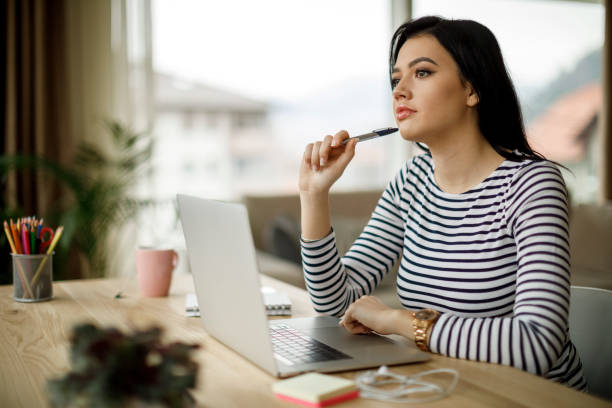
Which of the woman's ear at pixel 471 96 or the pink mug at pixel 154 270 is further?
the pink mug at pixel 154 270

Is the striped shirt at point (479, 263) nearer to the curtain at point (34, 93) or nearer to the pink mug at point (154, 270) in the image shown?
the pink mug at point (154, 270)

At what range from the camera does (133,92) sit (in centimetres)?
322

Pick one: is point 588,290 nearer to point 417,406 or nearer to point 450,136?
point 450,136

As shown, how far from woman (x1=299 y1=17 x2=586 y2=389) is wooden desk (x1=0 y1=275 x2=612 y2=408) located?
0.54 ft

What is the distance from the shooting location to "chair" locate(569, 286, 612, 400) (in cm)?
113

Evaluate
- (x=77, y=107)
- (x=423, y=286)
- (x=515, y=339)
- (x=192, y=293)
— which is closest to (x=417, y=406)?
(x=515, y=339)

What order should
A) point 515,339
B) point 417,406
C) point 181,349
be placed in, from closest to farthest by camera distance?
1. point 181,349
2. point 417,406
3. point 515,339

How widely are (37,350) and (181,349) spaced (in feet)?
1.60

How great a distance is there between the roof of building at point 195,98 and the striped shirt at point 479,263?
234cm

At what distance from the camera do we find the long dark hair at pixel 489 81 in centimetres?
120

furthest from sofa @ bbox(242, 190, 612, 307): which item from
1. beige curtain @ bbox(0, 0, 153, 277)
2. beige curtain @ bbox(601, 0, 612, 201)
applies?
beige curtain @ bbox(601, 0, 612, 201)

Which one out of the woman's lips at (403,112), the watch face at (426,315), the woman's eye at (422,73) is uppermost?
the woman's eye at (422,73)

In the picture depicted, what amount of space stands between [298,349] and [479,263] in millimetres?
420

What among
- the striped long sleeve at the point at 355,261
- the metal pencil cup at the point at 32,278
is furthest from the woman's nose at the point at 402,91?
the metal pencil cup at the point at 32,278
